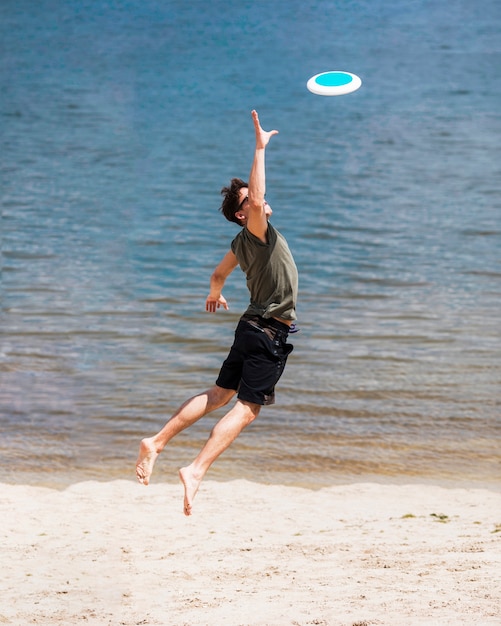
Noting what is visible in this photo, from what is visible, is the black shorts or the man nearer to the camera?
the man

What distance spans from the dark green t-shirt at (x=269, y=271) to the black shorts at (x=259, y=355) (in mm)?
71

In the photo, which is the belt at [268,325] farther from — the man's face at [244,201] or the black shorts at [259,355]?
the man's face at [244,201]

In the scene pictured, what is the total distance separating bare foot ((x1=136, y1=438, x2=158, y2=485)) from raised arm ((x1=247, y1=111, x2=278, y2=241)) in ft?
4.54

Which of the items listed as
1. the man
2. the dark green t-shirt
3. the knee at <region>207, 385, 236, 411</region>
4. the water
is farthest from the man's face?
the water

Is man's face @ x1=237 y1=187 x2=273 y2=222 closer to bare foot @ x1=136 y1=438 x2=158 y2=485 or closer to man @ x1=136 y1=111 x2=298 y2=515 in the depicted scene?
man @ x1=136 y1=111 x2=298 y2=515

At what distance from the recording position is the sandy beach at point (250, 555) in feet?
17.9

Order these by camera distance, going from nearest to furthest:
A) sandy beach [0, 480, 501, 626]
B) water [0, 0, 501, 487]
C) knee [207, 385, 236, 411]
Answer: sandy beach [0, 480, 501, 626]
knee [207, 385, 236, 411]
water [0, 0, 501, 487]

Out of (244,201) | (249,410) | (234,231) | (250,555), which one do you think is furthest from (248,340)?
(234,231)

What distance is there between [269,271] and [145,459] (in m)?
1.32

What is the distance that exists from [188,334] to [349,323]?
6.67ft

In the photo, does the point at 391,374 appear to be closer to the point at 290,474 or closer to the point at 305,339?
the point at 305,339

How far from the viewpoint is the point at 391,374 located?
36.7 feet

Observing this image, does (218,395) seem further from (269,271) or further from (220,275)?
(269,271)

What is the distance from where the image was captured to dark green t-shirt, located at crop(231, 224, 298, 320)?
19.2 ft
